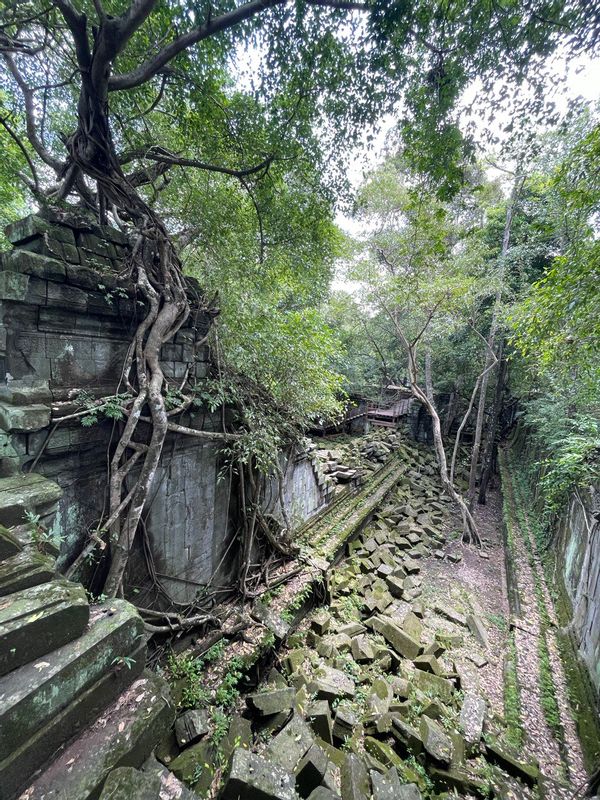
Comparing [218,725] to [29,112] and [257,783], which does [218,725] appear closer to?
[257,783]

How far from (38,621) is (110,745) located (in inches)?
25.0

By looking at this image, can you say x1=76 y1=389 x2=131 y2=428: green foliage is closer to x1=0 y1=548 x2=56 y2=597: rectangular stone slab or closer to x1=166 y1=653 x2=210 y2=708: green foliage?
x1=0 y1=548 x2=56 y2=597: rectangular stone slab

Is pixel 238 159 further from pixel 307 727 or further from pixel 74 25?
pixel 307 727

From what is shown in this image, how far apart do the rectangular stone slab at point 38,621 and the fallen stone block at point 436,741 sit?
361 centimetres

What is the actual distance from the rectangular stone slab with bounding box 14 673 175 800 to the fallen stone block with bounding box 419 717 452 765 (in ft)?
9.95

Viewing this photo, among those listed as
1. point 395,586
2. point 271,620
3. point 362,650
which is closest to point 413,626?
point 395,586

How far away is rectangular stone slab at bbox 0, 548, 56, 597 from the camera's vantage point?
1618mm

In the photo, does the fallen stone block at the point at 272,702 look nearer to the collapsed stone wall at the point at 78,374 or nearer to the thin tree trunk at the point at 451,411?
the collapsed stone wall at the point at 78,374

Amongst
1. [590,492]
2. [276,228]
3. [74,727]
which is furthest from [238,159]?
[590,492]

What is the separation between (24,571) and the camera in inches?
Result: 66.8

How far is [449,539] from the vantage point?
8680mm

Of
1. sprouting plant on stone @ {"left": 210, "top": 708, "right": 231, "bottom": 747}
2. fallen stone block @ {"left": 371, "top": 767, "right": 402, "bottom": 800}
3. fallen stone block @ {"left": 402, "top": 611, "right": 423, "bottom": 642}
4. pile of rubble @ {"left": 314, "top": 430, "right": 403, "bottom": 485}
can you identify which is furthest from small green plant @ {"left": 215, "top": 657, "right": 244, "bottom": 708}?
pile of rubble @ {"left": 314, "top": 430, "right": 403, "bottom": 485}

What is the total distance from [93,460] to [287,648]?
355cm

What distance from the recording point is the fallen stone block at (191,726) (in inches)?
110
